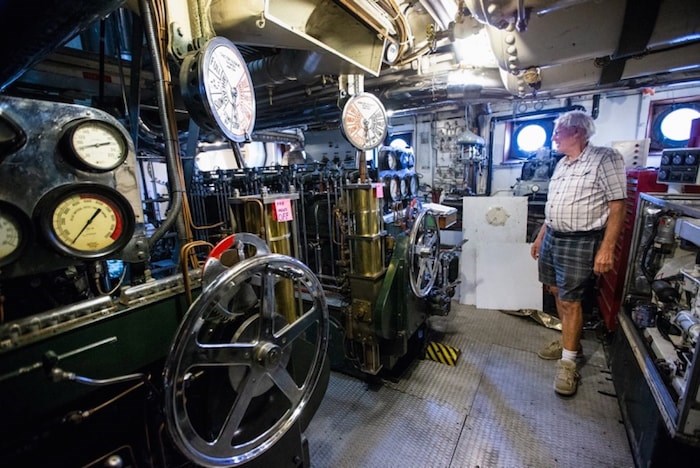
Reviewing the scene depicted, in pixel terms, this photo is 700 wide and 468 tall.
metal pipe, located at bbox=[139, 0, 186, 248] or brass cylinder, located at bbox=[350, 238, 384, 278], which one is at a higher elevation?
metal pipe, located at bbox=[139, 0, 186, 248]

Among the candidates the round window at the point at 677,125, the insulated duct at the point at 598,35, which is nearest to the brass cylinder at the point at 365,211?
the insulated duct at the point at 598,35

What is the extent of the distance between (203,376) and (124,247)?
0.48 meters

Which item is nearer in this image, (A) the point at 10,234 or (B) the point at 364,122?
(A) the point at 10,234

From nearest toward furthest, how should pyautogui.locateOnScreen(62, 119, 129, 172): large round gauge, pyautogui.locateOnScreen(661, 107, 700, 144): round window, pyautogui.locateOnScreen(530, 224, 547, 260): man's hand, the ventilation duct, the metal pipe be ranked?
pyautogui.locateOnScreen(62, 119, 129, 172): large round gauge < the metal pipe < the ventilation duct < pyautogui.locateOnScreen(530, 224, 547, 260): man's hand < pyautogui.locateOnScreen(661, 107, 700, 144): round window

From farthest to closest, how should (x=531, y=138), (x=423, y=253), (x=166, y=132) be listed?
(x=531, y=138), (x=423, y=253), (x=166, y=132)

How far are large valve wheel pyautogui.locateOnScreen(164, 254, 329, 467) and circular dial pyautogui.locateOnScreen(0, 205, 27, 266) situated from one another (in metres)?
0.49

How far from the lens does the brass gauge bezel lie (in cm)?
79

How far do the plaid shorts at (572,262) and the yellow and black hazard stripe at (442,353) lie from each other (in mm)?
922

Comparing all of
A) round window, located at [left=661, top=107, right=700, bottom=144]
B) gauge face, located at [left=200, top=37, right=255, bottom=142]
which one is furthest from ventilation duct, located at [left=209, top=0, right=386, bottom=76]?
round window, located at [left=661, top=107, right=700, bottom=144]

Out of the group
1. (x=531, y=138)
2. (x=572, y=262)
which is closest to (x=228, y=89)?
(x=572, y=262)

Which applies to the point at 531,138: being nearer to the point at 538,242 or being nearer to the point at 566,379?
the point at 538,242

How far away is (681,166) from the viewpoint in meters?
1.97

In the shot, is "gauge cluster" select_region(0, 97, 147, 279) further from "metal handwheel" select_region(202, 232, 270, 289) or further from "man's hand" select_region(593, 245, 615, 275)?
"man's hand" select_region(593, 245, 615, 275)

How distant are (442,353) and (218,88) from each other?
2438 millimetres
